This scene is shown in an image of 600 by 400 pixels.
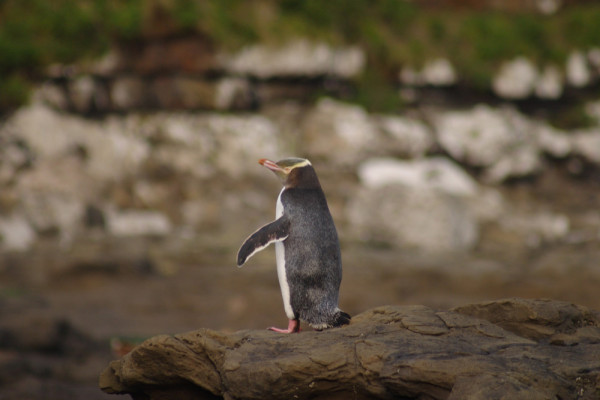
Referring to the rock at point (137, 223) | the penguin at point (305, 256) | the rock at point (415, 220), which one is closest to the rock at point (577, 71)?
the rock at point (415, 220)

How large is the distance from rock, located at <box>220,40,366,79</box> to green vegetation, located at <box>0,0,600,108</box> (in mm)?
388

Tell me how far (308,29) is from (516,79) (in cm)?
844

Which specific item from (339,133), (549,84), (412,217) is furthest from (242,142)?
(549,84)

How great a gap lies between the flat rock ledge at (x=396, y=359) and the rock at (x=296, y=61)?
19.7m

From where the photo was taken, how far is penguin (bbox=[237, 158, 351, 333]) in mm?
4301

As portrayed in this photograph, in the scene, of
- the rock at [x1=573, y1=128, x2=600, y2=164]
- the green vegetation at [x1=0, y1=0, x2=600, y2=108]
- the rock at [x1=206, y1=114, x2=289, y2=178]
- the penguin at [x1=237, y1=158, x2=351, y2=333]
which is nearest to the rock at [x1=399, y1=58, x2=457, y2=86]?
the green vegetation at [x1=0, y1=0, x2=600, y2=108]

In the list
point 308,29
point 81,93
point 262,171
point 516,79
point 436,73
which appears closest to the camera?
point 81,93

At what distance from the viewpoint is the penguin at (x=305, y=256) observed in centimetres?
430

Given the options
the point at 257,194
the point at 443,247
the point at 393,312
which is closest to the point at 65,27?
the point at 257,194

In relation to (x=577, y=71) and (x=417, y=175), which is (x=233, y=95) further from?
(x=577, y=71)

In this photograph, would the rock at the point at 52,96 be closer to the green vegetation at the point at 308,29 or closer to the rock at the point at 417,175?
the green vegetation at the point at 308,29

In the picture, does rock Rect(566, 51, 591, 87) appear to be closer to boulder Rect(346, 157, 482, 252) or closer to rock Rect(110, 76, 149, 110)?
boulder Rect(346, 157, 482, 252)

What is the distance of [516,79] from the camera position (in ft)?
86.4

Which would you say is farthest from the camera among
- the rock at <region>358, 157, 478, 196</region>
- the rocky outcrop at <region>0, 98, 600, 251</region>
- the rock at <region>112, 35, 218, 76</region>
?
the rock at <region>112, 35, 218, 76</region>
